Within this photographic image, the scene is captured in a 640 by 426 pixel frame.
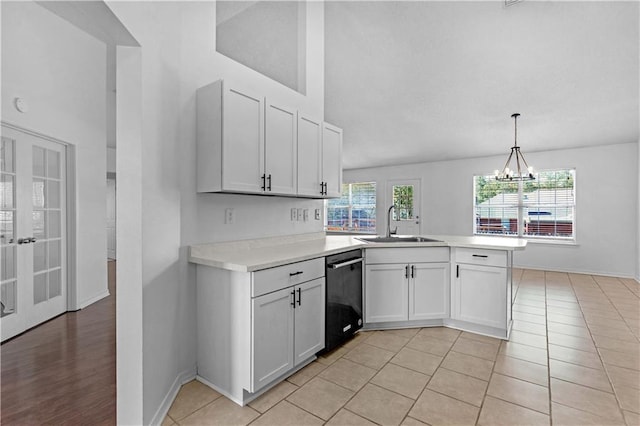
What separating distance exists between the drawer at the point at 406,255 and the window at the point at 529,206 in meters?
4.41

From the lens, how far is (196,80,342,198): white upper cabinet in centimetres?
213

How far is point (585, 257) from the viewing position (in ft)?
18.6

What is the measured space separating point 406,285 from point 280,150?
5.71 ft

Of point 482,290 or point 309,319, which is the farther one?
point 482,290

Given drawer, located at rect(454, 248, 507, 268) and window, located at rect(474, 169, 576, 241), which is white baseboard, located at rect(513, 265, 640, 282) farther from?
drawer, located at rect(454, 248, 507, 268)

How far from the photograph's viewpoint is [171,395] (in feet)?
6.20

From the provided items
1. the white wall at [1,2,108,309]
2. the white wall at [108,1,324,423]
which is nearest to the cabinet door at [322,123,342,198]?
the white wall at [108,1,324,423]

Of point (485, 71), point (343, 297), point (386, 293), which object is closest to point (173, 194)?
point (343, 297)

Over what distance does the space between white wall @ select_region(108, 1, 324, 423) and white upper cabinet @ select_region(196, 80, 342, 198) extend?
0.46 feet

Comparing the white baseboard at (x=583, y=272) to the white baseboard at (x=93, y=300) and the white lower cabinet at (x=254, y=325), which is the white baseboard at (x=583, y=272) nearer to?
the white lower cabinet at (x=254, y=325)

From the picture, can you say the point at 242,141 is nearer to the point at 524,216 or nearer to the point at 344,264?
the point at 344,264

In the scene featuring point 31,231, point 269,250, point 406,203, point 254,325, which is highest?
point 406,203

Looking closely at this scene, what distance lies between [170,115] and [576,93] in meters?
5.01

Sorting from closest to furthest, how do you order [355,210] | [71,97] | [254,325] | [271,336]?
[254,325], [271,336], [71,97], [355,210]
